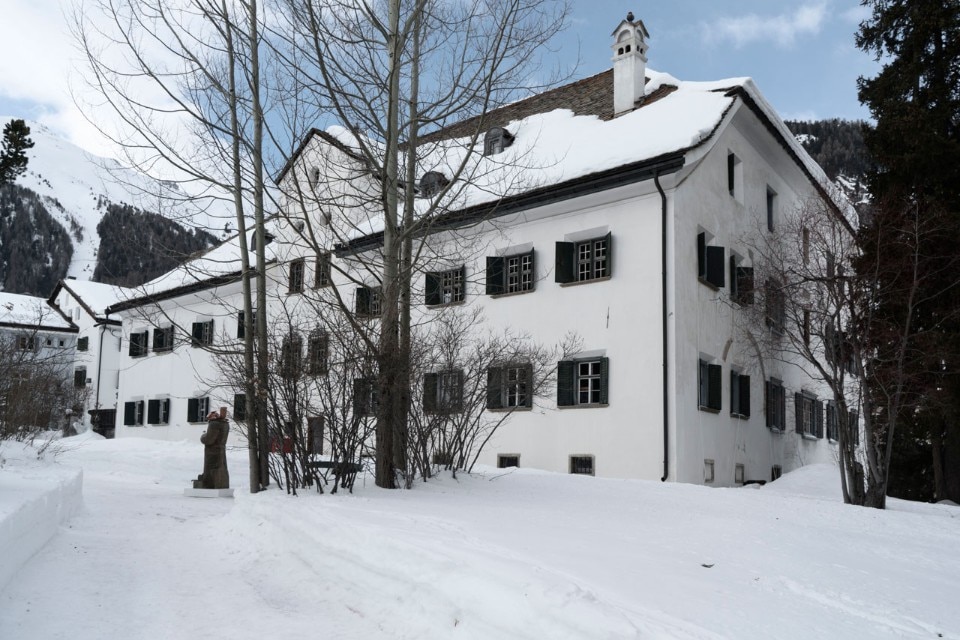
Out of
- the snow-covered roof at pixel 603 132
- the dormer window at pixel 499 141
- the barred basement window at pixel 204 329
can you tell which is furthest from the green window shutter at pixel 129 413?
the dormer window at pixel 499 141

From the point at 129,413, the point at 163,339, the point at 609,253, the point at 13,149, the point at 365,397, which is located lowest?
the point at 129,413

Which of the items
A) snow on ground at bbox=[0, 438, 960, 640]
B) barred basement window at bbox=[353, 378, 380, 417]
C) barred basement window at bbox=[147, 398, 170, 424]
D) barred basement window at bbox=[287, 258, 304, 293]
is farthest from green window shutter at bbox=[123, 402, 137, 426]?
barred basement window at bbox=[353, 378, 380, 417]

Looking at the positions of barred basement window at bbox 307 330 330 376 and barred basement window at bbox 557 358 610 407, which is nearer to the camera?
barred basement window at bbox 307 330 330 376

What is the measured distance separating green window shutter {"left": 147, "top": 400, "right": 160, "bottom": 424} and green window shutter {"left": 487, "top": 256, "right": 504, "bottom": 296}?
19.2 m

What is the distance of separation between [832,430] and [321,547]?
24.0m

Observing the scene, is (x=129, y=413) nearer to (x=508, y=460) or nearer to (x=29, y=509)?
(x=508, y=460)

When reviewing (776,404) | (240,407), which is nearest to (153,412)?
(776,404)

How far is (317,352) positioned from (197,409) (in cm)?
2321

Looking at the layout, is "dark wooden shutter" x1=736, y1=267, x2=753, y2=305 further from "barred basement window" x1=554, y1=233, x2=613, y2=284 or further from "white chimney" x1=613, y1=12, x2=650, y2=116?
"white chimney" x1=613, y1=12, x2=650, y2=116

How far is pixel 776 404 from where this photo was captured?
76.9ft

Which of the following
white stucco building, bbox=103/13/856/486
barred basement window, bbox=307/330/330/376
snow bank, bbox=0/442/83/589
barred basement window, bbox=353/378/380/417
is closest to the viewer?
snow bank, bbox=0/442/83/589

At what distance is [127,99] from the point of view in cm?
1234

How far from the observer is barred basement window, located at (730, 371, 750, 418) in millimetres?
20734

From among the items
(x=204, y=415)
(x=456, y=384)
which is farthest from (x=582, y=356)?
(x=204, y=415)
